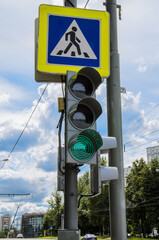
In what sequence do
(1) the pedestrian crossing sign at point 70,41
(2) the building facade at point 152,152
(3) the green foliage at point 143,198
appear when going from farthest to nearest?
(2) the building facade at point 152,152, (3) the green foliage at point 143,198, (1) the pedestrian crossing sign at point 70,41

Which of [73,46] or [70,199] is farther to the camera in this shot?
[73,46]

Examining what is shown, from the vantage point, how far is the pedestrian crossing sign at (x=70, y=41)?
3473 mm

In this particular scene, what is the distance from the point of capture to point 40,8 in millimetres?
3658

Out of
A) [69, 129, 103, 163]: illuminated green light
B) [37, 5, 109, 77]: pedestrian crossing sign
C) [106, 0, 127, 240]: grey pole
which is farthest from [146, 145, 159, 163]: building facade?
[69, 129, 103, 163]: illuminated green light

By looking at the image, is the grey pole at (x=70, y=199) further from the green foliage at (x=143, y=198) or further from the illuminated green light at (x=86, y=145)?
the green foliage at (x=143, y=198)

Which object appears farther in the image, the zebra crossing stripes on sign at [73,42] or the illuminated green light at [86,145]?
the zebra crossing stripes on sign at [73,42]

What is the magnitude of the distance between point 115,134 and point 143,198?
37.6m

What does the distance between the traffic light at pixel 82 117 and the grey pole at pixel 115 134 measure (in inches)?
26.2

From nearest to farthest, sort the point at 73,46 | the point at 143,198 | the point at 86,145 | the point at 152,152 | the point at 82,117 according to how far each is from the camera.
→ the point at 86,145 → the point at 82,117 → the point at 73,46 → the point at 143,198 → the point at 152,152

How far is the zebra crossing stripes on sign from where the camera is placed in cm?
347

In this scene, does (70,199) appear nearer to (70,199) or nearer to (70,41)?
(70,199)

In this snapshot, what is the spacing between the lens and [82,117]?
2.93m

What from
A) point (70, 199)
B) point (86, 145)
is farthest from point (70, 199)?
point (86, 145)

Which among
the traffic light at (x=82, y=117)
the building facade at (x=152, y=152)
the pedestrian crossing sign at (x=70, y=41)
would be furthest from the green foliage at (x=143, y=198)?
the building facade at (x=152, y=152)
